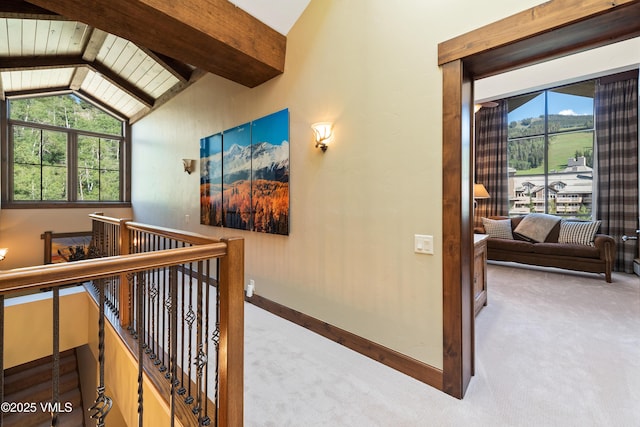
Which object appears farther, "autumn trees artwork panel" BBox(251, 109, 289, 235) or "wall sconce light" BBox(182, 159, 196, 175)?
"wall sconce light" BBox(182, 159, 196, 175)

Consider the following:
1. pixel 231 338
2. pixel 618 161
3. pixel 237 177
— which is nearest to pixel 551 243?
pixel 618 161

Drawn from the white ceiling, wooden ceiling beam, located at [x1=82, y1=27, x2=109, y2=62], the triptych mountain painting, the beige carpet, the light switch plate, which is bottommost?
the beige carpet

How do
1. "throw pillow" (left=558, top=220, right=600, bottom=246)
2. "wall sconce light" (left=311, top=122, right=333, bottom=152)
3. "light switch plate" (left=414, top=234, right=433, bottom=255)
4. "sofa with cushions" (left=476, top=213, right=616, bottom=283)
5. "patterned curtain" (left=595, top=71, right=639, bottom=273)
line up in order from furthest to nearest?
"patterned curtain" (left=595, top=71, right=639, bottom=273)
"throw pillow" (left=558, top=220, right=600, bottom=246)
"sofa with cushions" (left=476, top=213, right=616, bottom=283)
"wall sconce light" (left=311, top=122, right=333, bottom=152)
"light switch plate" (left=414, top=234, right=433, bottom=255)

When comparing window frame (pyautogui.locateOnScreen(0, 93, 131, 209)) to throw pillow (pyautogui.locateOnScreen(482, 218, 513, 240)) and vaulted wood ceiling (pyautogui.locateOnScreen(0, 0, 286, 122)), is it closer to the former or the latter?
vaulted wood ceiling (pyautogui.locateOnScreen(0, 0, 286, 122))

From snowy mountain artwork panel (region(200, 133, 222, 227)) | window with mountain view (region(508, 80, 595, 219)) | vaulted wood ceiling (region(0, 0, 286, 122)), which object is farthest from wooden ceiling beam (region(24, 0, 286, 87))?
window with mountain view (region(508, 80, 595, 219))

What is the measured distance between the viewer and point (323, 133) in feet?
8.51

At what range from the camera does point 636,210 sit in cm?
460

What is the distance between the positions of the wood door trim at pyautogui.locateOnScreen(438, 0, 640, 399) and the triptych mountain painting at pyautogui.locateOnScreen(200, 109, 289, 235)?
1686mm

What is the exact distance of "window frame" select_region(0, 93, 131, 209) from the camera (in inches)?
215

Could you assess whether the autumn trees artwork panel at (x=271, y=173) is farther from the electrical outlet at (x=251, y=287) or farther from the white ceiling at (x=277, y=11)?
the white ceiling at (x=277, y=11)

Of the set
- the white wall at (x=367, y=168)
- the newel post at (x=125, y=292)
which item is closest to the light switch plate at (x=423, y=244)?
the white wall at (x=367, y=168)

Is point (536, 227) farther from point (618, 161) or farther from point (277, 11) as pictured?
point (277, 11)

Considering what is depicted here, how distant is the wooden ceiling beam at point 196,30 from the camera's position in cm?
202

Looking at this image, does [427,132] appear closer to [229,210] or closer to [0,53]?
[229,210]
